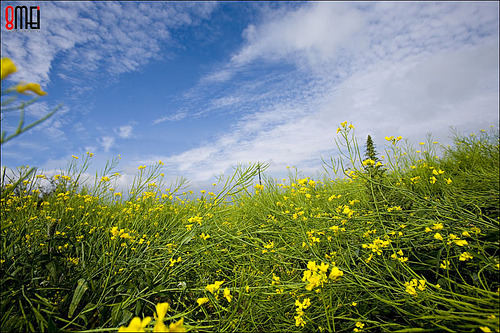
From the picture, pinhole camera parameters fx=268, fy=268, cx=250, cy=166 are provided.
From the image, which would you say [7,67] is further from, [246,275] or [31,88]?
[246,275]

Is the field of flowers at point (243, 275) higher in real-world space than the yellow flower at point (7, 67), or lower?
lower

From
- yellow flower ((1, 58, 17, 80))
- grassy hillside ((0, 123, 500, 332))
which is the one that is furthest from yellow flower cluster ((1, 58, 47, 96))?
grassy hillside ((0, 123, 500, 332))

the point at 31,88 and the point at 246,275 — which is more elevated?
the point at 31,88

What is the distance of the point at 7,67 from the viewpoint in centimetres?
54

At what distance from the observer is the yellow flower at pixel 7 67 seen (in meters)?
0.54

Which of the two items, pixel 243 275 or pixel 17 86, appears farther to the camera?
pixel 243 275

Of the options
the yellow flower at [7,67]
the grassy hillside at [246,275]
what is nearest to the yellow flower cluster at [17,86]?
the yellow flower at [7,67]

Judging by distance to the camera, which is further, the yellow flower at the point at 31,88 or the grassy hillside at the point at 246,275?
the grassy hillside at the point at 246,275

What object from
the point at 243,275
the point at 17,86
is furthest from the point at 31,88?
the point at 243,275

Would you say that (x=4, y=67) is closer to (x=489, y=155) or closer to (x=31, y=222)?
(x=31, y=222)

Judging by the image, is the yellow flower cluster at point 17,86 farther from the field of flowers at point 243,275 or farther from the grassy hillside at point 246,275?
the grassy hillside at point 246,275

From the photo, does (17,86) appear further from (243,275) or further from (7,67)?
(243,275)

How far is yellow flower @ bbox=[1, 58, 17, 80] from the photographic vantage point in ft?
1.76

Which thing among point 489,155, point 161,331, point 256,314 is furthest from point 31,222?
Answer: point 489,155
